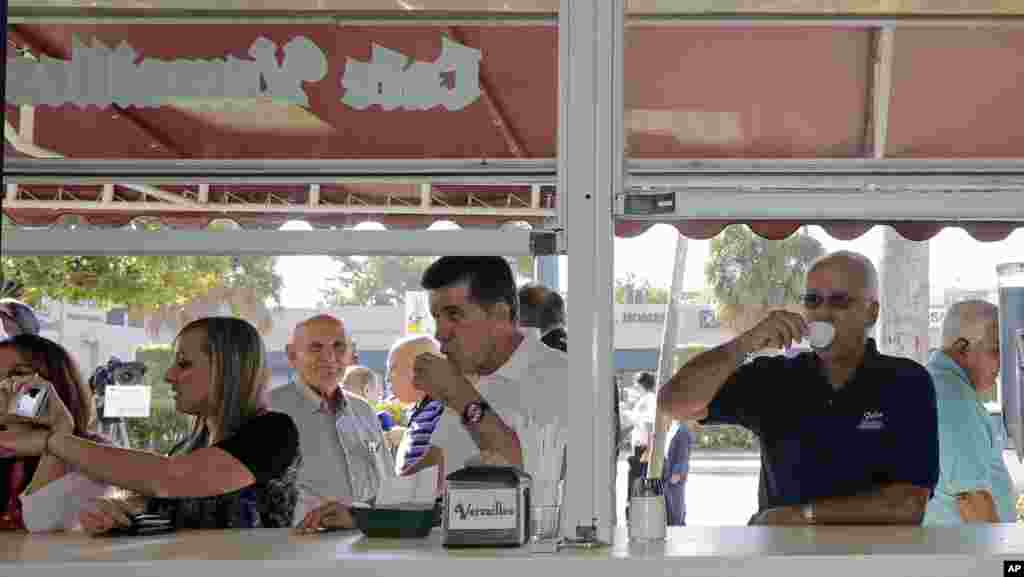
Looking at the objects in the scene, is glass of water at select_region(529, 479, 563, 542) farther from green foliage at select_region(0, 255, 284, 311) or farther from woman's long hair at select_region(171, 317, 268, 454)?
green foliage at select_region(0, 255, 284, 311)

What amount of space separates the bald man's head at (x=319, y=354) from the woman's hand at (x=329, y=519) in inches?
63.7

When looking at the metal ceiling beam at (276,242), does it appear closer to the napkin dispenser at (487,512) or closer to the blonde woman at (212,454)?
the napkin dispenser at (487,512)

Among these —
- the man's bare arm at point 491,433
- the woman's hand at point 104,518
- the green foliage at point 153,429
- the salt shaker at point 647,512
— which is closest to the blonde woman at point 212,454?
the woman's hand at point 104,518

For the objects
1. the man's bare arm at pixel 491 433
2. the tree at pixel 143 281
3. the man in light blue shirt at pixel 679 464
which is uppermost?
the tree at pixel 143 281

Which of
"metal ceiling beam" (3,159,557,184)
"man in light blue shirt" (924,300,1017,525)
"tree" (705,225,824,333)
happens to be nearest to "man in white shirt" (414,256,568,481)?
"metal ceiling beam" (3,159,557,184)

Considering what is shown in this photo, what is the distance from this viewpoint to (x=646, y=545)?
1.34m

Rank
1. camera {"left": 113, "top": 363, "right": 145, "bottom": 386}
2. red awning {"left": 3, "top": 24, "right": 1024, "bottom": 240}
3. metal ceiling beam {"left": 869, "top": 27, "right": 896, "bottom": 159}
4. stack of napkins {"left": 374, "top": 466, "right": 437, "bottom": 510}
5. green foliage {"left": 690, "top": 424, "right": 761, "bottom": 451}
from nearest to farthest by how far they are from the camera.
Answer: stack of napkins {"left": 374, "top": 466, "right": 437, "bottom": 510}
red awning {"left": 3, "top": 24, "right": 1024, "bottom": 240}
metal ceiling beam {"left": 869, "top": 27, "right": 896, "bottom": 159}
green foliage {"left": 690, "top": 424, "right": 761, "bottom": 451}
camera {"left": 113, "top": 363, "right": 145, "bottom": 386}

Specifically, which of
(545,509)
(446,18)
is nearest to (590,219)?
(545,509)

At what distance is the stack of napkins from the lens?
149 cm

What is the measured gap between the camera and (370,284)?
5.98m

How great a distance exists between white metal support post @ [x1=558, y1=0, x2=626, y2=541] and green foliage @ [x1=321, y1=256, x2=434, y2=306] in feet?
7.73

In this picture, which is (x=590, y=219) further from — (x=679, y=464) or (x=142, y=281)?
(x=142, y=281)

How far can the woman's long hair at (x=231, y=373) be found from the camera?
7.42 ft

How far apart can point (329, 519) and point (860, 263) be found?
1671mm
